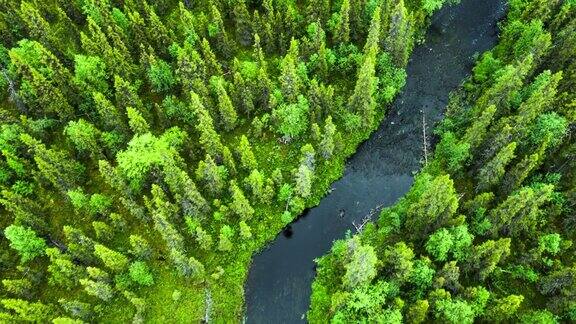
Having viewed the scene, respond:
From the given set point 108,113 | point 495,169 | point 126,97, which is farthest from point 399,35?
point 108,113

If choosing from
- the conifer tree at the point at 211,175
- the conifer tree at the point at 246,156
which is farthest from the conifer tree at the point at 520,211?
the conifer tree at the point at 211,175

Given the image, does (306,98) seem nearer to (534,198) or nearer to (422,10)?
(422,10)

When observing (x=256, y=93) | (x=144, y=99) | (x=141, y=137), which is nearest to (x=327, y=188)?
(x=256, y=93)

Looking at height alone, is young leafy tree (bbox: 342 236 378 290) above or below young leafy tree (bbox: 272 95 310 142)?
below

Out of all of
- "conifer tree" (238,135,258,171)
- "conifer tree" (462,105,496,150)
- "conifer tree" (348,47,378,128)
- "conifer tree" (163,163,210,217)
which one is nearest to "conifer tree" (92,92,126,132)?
"conifer tree" (163,163,210,217)

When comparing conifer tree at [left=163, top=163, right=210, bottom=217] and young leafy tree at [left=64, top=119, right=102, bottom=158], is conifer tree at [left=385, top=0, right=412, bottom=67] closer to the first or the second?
conifer tree at [left=163, top=163, right=210, bottom=217]

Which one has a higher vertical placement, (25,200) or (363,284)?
(25,200)
